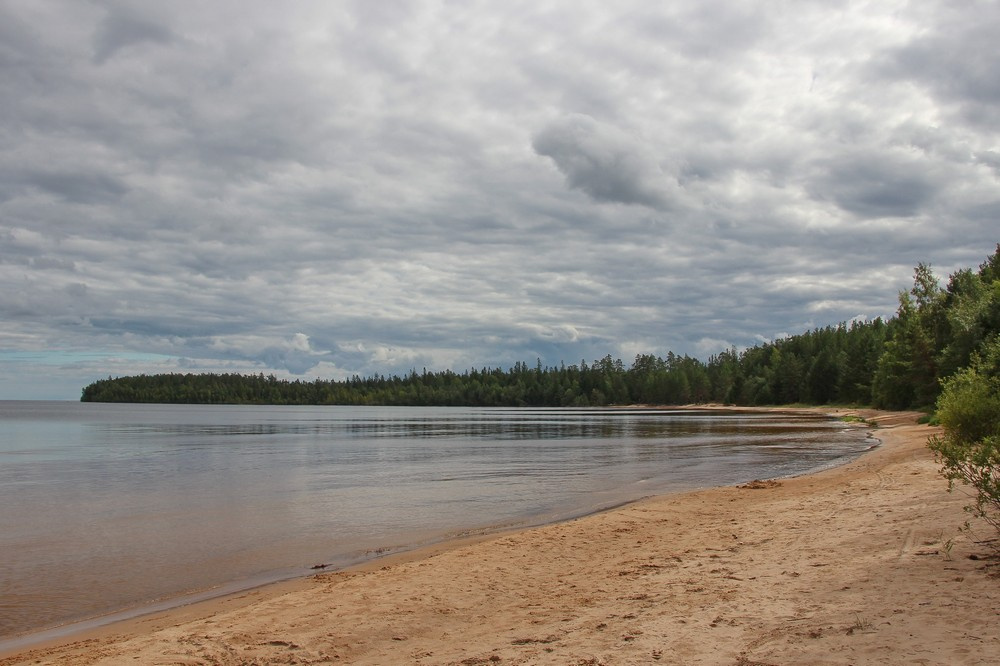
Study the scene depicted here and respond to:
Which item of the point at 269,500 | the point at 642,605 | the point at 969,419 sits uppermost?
the point at 969,419

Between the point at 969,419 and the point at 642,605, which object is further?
the point at 969,419

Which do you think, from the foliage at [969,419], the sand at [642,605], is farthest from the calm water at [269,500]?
the foliage at [969,419]

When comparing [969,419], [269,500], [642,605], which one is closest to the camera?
[642,605]

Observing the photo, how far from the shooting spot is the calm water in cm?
1429

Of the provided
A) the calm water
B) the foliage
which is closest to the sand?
the foliage

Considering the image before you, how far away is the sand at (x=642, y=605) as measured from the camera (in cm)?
704

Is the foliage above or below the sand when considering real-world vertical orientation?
above

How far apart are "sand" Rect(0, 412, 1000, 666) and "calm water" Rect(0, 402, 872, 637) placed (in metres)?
2.75

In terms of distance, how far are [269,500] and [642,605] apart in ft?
62.6

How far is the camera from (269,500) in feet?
81.6

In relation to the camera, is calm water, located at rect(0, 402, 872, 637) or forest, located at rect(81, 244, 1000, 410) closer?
calm water, located at rect(0, 402, 872, 637)

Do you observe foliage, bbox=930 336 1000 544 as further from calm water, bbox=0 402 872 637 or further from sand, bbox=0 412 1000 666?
calm water, bbox=0 402 872 637

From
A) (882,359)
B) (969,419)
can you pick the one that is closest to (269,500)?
(969,419)

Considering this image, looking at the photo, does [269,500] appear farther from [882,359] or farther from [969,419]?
[882,359]
